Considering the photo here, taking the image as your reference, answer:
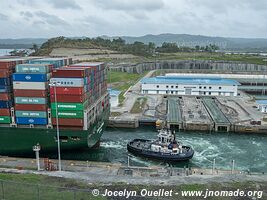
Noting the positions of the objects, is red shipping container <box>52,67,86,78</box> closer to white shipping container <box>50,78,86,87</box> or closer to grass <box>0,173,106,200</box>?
white shipping container <box>50,78,86,87</box>

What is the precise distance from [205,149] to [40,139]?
21516 mm

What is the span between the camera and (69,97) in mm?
34594

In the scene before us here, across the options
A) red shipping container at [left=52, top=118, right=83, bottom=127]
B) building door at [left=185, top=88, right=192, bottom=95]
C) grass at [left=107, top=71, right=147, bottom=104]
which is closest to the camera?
red shipping container at [left=52, top=118, right=83, bottom=127]

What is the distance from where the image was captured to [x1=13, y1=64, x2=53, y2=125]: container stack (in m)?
35.0

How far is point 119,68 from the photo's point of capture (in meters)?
119

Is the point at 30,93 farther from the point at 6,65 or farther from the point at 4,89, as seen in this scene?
the point at 6,65

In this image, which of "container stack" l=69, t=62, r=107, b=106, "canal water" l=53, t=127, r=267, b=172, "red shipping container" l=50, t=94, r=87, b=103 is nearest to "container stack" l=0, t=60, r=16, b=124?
"red shipping container" l=50, t=94, r=87, b=103

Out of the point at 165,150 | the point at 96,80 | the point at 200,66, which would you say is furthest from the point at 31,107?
the point at 200,66

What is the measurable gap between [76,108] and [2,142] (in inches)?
409

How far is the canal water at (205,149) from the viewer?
36.7 m

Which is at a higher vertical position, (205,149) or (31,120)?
(31,120)

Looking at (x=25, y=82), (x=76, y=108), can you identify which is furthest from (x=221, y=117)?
(x=25, y=82)

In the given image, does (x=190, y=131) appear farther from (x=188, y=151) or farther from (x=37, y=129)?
(x=37, y=129)

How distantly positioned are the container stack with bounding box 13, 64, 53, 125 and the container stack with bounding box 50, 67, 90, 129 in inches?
42.9
